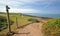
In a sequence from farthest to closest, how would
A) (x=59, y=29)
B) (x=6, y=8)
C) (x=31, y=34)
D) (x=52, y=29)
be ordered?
(x=31, y=34) < (x=6, y=8) < (x=52, y=29) < (x=59, y=29)

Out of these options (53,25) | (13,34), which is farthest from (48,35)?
(13,34)

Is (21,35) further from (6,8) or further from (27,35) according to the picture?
(6,8)

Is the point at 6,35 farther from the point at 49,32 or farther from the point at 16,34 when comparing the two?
the point at 49,32

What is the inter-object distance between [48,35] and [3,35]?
446cm

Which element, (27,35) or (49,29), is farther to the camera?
(27,35)

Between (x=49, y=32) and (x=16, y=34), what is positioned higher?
(x=49, y=32)

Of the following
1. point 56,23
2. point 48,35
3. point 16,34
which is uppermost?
point 56,23

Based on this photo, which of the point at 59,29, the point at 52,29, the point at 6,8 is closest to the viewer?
the point at 59,29

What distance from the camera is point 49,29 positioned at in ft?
22.6

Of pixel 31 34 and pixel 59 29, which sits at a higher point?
pixel 59 29

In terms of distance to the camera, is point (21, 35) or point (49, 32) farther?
point (21, 35)

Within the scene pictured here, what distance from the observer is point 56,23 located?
7.02 m

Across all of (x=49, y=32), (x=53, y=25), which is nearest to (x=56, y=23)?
(x=53, y=25)

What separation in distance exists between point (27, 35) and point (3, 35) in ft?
5.63
